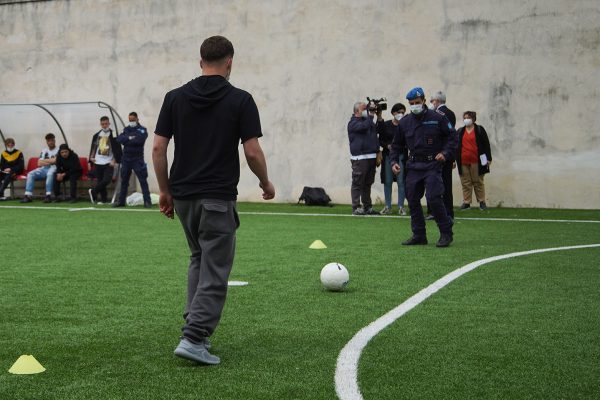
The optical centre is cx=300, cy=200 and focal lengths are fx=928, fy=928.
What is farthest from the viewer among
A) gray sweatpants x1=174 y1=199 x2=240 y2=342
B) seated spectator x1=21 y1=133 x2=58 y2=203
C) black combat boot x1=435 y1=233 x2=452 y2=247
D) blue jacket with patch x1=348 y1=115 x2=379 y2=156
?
seated spectator x1=21 y1=133 x2=58 y2=203

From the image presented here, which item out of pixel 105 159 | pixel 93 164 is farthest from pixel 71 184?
pixel 105 159

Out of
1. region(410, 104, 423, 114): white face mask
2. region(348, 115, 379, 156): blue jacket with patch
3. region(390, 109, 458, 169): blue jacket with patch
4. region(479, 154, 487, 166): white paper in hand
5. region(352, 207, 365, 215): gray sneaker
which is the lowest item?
region(352, 207, 365, 215): gray sneaker

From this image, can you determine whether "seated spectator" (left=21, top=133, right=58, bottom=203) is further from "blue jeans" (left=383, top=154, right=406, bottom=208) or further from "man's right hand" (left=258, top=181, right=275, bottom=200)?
"man's right hand" (left=258, top=181, right=275, bottom=200)

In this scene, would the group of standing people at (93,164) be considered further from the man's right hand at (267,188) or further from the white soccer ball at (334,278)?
the man's right hand at (267,188)

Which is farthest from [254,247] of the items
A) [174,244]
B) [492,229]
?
[492,229]

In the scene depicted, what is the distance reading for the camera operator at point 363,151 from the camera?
18281 mm

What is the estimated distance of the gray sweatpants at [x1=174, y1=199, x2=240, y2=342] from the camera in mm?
5652

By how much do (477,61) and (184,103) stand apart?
16.1 meters

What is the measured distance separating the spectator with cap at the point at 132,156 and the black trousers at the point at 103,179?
1.07 meters

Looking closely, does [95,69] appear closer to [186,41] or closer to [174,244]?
[186,41]

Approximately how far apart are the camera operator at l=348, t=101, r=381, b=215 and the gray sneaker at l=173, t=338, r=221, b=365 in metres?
12.9

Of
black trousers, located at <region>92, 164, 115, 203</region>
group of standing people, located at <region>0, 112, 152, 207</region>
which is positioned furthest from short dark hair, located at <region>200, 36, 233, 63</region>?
black trousers, located at <region>92, 164, 115, 203</region>

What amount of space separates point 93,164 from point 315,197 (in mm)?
5985

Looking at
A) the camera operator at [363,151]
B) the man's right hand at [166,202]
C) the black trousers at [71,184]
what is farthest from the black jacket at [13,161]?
the man's right hand at [166,202]
